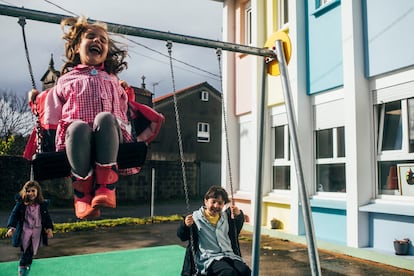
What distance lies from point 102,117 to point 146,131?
2.29 ft

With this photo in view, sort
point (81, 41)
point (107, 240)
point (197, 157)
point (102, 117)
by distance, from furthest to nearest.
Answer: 1. point (197, 157)
2. point (107, 240)
3. point (81, 41)
4. point (102, 117)

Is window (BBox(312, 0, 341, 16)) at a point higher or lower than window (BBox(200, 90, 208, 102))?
lower

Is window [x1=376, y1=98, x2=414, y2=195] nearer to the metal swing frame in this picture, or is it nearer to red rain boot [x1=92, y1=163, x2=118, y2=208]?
the metal swing frame

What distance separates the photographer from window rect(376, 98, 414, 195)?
5574mm

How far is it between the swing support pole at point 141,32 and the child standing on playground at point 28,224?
2409mm

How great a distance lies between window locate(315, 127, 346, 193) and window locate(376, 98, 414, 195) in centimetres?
77

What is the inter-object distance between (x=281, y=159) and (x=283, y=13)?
10.0 ft

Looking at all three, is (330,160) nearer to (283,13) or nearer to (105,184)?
(283,13)

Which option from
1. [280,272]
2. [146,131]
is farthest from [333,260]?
[146,131]

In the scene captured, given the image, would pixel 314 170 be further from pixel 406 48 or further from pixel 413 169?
pixel 406 48

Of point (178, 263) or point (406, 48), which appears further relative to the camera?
point (178, 263)

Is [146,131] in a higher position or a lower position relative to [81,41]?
lower

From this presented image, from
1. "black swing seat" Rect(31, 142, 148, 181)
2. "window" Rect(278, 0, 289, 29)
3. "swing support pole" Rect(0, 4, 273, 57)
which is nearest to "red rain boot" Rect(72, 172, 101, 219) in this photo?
"black swing seat" Rect(31, 142, 148, 181)

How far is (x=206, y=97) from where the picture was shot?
88.8ft
